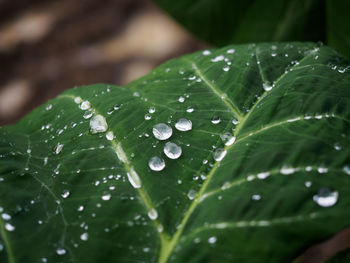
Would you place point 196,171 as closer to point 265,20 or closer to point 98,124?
point 98,124

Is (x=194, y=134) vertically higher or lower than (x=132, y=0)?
higher

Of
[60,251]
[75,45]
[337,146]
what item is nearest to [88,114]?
[60,251]

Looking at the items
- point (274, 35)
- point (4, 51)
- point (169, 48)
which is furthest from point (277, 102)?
point (4, 51)

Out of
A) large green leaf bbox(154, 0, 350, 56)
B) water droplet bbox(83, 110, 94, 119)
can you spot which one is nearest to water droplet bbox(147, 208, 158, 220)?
water droplet bbox(83, 110, 94, 119)

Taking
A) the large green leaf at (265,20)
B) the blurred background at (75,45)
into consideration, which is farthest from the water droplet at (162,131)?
the blurred background at (75,45)

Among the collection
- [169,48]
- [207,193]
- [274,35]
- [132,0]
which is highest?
[207,193]

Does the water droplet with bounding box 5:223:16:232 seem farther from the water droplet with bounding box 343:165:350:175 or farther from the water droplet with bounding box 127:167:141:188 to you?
the water droplet with bounding box 343:165:350:175

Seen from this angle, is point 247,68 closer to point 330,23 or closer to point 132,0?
point 330,23
